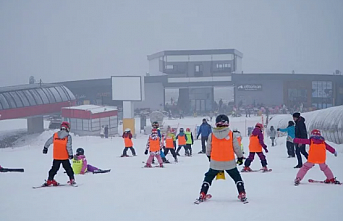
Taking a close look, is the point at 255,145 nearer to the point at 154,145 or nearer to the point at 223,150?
the point at 154,145

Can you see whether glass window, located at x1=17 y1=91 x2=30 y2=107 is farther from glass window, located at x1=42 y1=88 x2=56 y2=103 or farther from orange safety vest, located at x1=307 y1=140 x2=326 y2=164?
orange safety vest, located at x1=307 y1=140 x2=326 y2=164

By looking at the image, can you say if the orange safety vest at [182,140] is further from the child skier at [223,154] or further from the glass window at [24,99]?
→ the glass window at [24,99]

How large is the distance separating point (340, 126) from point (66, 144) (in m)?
14.1

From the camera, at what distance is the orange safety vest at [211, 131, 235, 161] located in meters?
7.18

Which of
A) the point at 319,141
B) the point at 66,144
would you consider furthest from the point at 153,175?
the point at 319,141

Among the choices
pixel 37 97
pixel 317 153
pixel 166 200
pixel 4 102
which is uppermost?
pixel 37 97

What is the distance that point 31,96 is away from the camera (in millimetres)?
38812

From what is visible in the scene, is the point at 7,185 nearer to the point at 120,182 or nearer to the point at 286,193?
the point at 120,182

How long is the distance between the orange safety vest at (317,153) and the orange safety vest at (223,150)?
7.55ft

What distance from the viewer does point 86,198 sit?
25.7 feet

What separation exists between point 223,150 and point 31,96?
3417cm

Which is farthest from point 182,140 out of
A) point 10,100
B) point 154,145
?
→ point 10,100

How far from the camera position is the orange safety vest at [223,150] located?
283 inches

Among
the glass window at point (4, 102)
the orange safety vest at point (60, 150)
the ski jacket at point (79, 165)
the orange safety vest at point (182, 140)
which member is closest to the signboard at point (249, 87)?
the glass window at point (4, 102)
